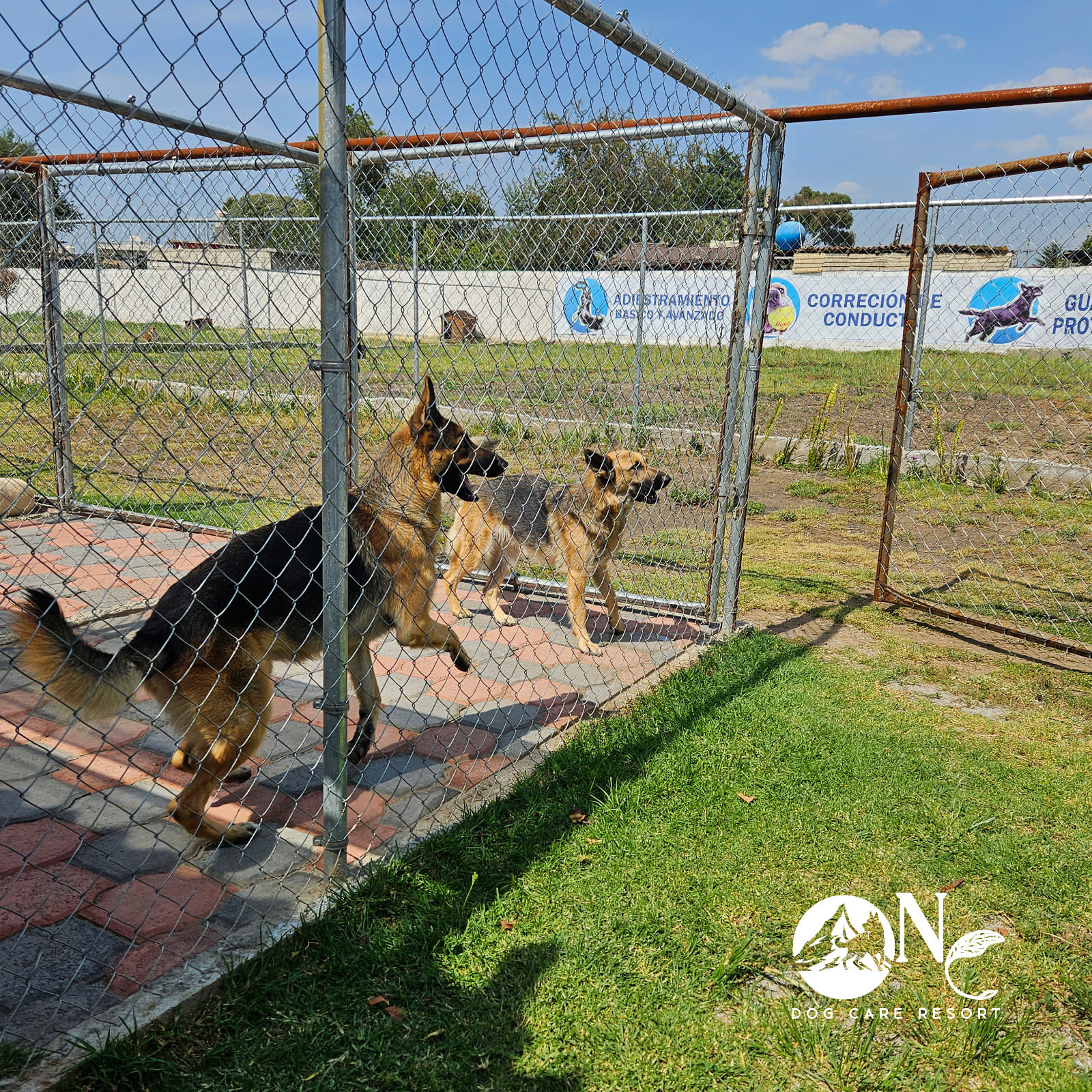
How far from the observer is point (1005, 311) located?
44.1 ft

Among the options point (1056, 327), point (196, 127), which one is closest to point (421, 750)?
point (196, 127)

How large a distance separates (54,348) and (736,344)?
4904 mm

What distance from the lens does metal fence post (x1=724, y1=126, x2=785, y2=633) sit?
4.63 m

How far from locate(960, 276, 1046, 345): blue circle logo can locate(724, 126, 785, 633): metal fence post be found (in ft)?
30.1

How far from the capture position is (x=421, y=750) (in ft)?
12.3

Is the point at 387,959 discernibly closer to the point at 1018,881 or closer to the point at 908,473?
the point at 1018,881

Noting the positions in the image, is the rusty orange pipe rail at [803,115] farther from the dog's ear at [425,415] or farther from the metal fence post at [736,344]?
the dog's ear at [425,415]

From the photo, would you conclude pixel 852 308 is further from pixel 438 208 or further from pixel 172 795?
pixel 172 795

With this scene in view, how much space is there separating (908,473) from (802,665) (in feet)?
21.2

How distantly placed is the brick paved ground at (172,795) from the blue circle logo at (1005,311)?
10.5 metres

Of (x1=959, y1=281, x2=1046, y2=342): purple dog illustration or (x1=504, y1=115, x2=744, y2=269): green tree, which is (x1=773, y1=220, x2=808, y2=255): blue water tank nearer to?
(x1=959, y1=281, x2=1046, y2=342): purple dog illustration

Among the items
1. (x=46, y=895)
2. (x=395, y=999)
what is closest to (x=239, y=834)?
(x=46, y=895)

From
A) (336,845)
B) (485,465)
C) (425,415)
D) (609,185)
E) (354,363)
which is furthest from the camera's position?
(609,185)

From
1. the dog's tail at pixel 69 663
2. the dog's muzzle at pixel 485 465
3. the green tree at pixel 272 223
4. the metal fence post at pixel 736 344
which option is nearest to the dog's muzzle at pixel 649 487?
the metal fence post at pixel 736 344
